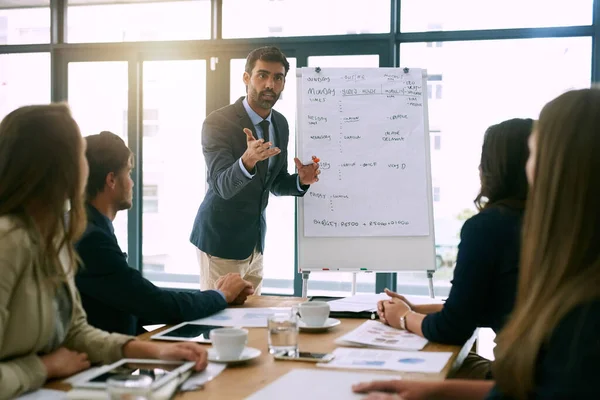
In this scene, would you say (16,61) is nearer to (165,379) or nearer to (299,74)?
(299,74)

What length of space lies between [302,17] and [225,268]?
89.4 inches

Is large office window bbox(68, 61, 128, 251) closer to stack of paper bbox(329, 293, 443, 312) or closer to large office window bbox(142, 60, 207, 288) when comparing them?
large office window bbox(142, 60, 207, 288)

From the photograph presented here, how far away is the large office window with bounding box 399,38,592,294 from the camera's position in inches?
170

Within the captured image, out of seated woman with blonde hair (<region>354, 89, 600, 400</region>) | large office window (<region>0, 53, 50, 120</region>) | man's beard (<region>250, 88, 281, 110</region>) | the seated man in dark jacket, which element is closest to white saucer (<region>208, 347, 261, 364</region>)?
the seated man in dark jacket

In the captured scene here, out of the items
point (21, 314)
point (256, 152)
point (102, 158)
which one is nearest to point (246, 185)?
point (256, 152)

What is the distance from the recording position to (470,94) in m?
4.45

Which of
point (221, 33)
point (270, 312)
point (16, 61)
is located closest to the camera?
point (270, 312)

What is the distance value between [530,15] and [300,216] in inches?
85.0

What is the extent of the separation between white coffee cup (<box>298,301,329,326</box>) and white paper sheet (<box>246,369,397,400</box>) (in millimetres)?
424

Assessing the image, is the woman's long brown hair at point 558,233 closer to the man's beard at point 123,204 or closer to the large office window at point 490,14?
the man's beard at point 123,204

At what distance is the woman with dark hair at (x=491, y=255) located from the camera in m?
1.66

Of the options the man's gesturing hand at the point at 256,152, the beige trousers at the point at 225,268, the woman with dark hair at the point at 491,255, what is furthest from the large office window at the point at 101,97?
the woman with dark hair at the point at 491,255

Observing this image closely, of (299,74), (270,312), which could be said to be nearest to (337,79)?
(299,74)

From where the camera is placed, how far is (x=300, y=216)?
11.7 feet
